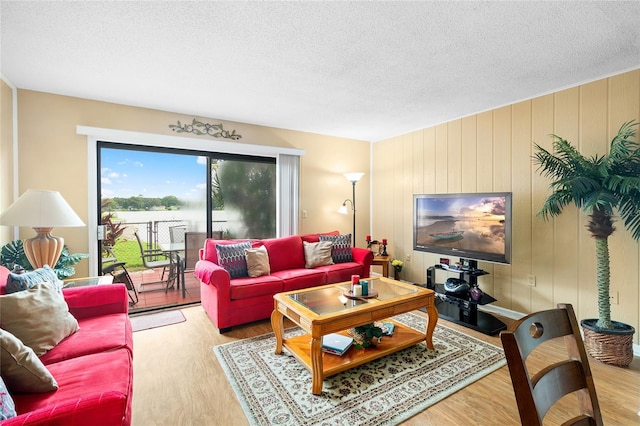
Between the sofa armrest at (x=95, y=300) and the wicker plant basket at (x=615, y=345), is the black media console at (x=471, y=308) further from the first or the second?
the sofa armrest at (x=95, y=300)

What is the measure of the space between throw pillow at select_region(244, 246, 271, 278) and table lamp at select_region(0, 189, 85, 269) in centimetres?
161

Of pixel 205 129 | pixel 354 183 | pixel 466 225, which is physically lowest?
pixel 466 225

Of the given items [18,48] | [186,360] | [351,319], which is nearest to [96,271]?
[186,360]

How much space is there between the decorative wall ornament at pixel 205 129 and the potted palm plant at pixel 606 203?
372 centimetres

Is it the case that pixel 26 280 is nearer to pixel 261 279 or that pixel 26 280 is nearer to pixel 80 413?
pixel 80 413

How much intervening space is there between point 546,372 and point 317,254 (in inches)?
125

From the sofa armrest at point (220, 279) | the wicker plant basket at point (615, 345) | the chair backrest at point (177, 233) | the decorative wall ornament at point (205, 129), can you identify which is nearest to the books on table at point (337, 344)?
the sofa armrest at point (220, 279)

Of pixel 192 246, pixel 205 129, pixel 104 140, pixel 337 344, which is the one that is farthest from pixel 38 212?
pixel 337 344

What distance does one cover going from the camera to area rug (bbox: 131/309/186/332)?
3.15 meters

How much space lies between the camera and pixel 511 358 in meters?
0.74

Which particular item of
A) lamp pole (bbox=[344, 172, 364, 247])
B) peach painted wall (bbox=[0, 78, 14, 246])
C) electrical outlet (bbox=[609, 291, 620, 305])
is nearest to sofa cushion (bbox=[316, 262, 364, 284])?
lamp pole (bbox=[344, 172, 364, 247])

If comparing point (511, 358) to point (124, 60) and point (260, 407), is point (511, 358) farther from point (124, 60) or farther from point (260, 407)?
point (124, 60)

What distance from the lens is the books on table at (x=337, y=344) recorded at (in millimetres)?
2246

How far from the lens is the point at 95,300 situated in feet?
7.27
